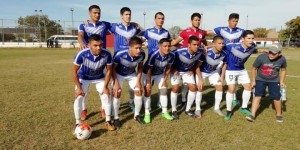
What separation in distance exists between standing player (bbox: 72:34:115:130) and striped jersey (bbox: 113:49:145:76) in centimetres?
36

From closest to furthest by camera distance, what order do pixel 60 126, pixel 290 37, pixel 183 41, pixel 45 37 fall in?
pixel 60 126
pixel 183 41
pixel 45 37
pixel 290 37

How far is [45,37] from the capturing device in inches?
2093

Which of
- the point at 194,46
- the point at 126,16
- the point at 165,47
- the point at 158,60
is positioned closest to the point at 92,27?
the point at 126,16

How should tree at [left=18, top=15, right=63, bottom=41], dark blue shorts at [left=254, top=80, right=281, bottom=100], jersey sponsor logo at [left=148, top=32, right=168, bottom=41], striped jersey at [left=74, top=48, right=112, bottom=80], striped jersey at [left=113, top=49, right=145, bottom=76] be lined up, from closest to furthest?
striped jersey at [left=74, top=48, right=112, bottom=80], striped jersey at [left=113, top=49, right=145, bottom=76], dark blue shorts at [left=254, top=80, right=281, bottom=100], jersey sponsor logo at [left=148, top=32, right=168, bottom=41], tree at [left=18, top=15, right=63, bottom=41]

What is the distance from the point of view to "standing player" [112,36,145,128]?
5.85 m

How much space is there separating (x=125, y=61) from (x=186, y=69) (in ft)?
5.51

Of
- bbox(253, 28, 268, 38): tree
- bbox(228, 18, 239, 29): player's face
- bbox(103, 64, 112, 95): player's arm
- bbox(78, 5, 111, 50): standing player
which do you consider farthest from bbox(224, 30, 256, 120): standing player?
bbox(253, 28, 268, 38): tree

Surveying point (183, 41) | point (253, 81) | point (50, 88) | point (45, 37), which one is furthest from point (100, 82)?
point (45, 37)

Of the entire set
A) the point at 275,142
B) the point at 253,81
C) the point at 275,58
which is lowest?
the point at 275,142

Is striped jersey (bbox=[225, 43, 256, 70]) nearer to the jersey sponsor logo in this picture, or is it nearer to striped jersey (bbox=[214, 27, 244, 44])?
striped jersey (bbox=[214, 27, 244, 44])

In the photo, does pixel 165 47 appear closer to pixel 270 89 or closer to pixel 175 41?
pixel 175 41

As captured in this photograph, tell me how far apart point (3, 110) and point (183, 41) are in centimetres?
493

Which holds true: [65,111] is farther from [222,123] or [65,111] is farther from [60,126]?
[222,123]

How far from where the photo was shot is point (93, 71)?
18.9ft
